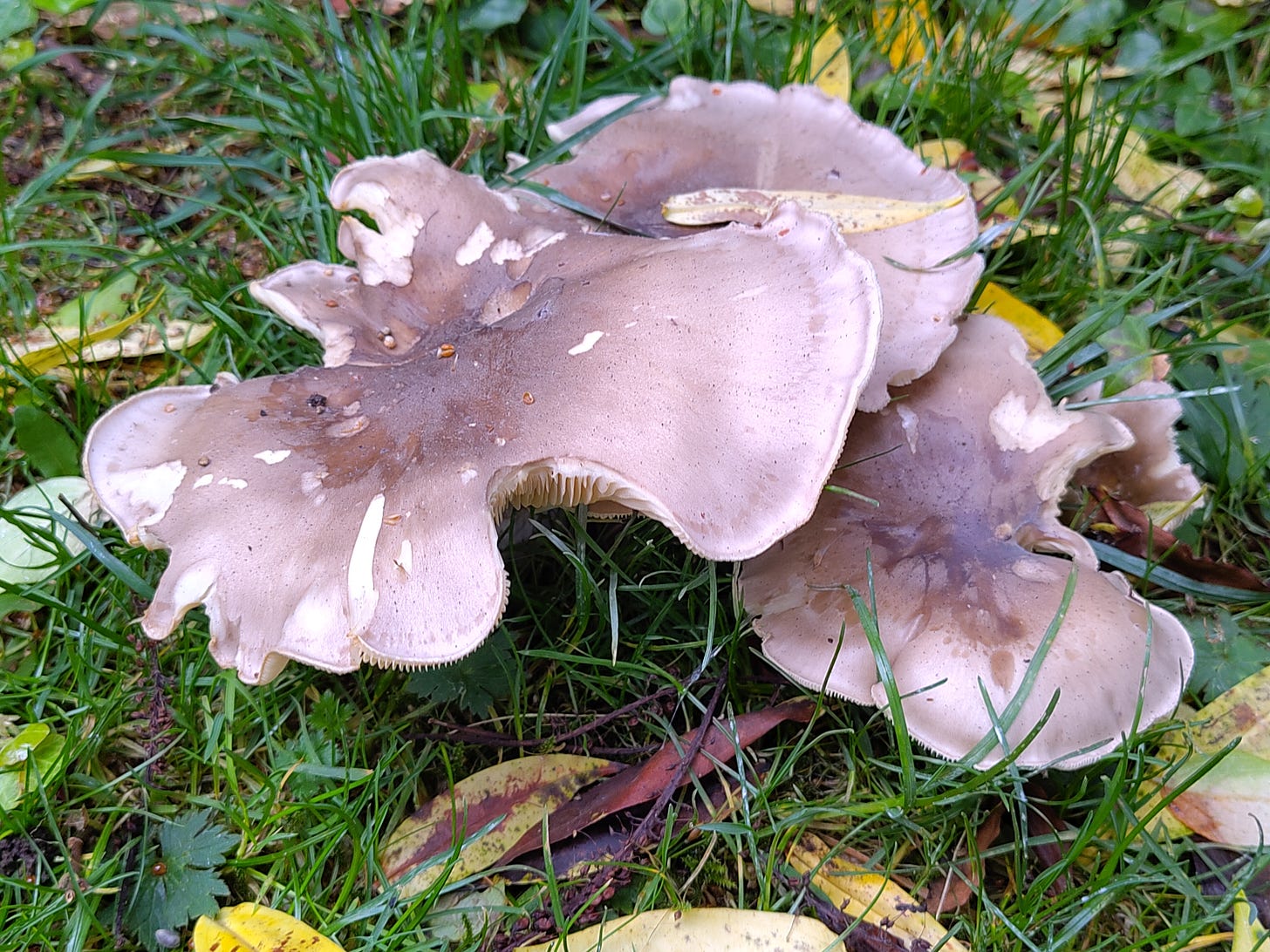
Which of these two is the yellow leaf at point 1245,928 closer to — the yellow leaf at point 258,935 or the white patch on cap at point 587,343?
the white patch on cap at point 587,343

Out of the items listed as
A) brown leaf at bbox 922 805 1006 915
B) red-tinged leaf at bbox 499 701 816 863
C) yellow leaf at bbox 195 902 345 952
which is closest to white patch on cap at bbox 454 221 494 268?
red-tinged leaf at bbox 499 701 816 863

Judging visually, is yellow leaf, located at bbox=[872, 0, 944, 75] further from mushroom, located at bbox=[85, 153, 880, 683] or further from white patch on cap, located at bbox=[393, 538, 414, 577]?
white patch on cap, located at bbox=[393, 538, 414, 577]

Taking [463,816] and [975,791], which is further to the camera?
[463,816]

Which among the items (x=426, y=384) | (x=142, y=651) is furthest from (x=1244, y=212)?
(x=142, y=651)

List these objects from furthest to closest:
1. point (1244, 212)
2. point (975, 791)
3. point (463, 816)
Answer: point (1244, 212)
point (463, 816)
point (975, 791)

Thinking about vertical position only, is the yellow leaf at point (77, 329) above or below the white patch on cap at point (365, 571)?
below

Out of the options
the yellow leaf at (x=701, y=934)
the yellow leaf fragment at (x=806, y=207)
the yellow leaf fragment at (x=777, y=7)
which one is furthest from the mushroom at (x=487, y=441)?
the yellow leaf fragment at (x=777, y=7)

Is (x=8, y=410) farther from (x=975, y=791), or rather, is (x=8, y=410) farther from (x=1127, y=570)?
(x=1127, y=570)

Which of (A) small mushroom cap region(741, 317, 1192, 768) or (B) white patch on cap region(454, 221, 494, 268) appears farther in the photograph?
(B) white patch on cap region(454, 221, 494, 268)
